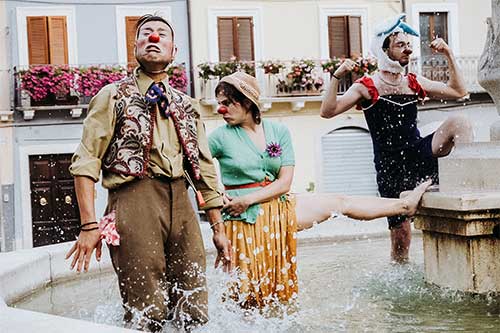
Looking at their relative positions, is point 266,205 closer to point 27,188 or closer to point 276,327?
point 276,327

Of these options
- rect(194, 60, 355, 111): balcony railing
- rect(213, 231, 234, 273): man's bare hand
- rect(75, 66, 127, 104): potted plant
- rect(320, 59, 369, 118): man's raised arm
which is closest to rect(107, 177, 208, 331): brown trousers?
rect(213, 231, 234, 273): man's bare hand

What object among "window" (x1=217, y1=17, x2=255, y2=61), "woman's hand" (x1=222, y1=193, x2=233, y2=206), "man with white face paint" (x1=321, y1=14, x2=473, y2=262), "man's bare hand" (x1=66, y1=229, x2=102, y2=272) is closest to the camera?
"man's bare hand" (x1=66, y1=229, x2=102, y2=272)

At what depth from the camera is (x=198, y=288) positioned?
3.47 meters

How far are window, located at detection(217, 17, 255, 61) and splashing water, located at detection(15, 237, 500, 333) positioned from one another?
618 inches

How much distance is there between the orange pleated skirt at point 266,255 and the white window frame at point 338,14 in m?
17.5

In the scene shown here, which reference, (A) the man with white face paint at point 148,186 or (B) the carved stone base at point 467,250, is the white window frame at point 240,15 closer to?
(B) the carved stone base at point 467,250

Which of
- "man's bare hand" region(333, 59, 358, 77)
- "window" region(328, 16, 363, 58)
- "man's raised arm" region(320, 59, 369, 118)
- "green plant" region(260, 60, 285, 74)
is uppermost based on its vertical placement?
"window" region(328, 16, 363, 58)

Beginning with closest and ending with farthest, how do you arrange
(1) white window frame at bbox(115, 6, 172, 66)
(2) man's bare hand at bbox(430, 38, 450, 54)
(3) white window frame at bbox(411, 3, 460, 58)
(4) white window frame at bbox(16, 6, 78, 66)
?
(2) man's bare hand at bbox(430, 38, 450, 54) < (4) white window frame at bbox(16, 6, 78, 66) < (1) white window frame at bbox(115, 6, 172, 66) < (3) white window frame at bbox(411, 3, 460, 58)

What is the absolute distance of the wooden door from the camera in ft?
63.9

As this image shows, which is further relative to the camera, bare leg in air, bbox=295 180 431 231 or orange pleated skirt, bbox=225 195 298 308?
bare leg in air, bbox=295 180 431 231

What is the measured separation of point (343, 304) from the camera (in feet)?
13.6

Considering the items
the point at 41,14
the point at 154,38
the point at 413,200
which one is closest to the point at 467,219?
the point at 413,200

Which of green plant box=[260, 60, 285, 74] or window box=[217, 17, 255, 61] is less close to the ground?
window box=[217, 17, 255, 61]

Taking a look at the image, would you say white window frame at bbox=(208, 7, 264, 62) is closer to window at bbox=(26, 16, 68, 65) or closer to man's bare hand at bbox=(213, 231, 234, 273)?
window at bbox=(26, 16, 68, 65)
